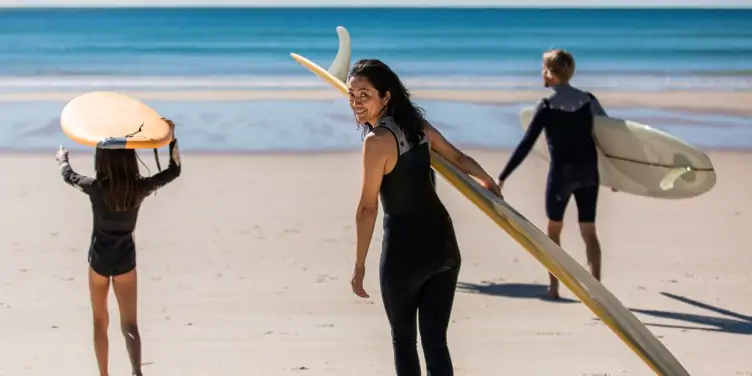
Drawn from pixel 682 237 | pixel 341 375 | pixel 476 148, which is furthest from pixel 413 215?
pixel 476 148

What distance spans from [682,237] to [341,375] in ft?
14.8

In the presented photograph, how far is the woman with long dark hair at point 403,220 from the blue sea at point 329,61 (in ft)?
35.7

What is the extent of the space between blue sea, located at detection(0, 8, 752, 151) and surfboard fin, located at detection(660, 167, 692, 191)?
26.3ft

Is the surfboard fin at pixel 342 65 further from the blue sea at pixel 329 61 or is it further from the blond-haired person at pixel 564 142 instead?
the blue sea at pixel 329 61

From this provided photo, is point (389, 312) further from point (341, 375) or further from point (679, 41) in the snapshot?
point (679, 41)

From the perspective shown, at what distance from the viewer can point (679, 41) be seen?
56.7m

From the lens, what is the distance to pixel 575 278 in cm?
445

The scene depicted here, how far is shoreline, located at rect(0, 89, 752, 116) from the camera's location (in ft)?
72.5

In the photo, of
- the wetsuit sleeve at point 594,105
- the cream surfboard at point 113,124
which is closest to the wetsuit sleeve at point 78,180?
the cream surfboard at point 113,124

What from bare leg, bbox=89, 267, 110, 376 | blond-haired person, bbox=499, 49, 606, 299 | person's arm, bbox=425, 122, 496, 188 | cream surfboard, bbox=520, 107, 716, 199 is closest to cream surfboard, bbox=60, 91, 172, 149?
bare leg, bbox=89, 267, 110, 376

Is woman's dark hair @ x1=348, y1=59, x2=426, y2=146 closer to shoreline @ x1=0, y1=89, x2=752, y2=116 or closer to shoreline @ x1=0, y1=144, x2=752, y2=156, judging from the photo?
shoreline @ x1=0, y1=144, x2=752, y2=156

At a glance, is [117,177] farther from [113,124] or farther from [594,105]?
[594,105]

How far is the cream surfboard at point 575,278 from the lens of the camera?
4344mm

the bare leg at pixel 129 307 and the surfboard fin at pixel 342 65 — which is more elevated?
the surfboard fin at pixel 342 65
